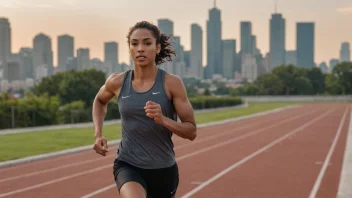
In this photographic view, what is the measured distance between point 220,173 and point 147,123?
9.25 metres

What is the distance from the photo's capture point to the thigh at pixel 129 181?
407 cm

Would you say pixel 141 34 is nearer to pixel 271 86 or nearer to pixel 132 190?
pixel 132 190

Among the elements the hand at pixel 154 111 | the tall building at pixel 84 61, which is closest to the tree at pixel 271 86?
the tall building at pixel 84 61

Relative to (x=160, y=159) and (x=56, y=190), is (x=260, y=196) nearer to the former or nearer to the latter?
(x=56, y=190)

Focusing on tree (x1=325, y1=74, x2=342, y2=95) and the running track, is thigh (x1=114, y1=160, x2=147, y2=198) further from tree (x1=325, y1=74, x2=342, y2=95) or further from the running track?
tree (x1=325, y1=74, x2=342, y2=95)

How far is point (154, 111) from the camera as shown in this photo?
375 cm

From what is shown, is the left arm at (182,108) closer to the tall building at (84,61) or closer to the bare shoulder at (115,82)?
the bare shoulder at (115,82)

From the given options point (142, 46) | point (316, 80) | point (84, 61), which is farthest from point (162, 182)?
point (84, 61)

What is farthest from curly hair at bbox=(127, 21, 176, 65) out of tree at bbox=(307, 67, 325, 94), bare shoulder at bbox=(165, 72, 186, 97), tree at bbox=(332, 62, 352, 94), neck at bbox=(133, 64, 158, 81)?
tree at bbox=(307, 67, 325, 94)

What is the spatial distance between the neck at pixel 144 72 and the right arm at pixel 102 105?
0.17 meters

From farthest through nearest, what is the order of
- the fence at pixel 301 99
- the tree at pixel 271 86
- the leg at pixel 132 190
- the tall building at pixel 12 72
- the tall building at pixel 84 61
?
the tall building at pixel 84 61
the tall building at pixel 12 72
the tree at pixel 271 86
the fence at pixel 301 99
the leg at pixel 132 190

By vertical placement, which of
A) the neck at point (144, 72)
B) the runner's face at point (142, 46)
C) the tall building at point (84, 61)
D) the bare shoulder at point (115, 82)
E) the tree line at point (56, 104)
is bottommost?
the tree line at point (56, 104)

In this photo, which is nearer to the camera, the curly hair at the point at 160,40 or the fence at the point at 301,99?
the curly hair at the point at 160,40

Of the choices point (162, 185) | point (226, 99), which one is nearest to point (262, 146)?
point (162, 185)
